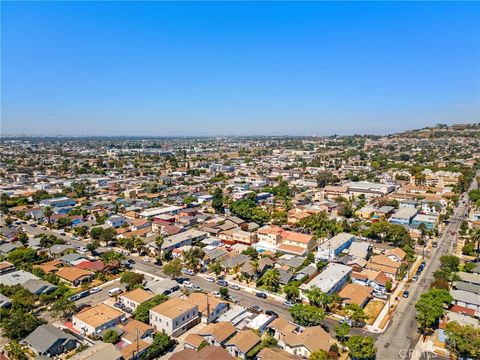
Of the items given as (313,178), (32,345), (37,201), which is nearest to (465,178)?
(313,178)

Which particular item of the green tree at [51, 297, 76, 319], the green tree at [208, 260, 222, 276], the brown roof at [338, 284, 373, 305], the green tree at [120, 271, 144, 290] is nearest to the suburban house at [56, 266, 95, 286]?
the green tree at [120, 271, 144, 290]

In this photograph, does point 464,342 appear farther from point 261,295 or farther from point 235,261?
point 235,261

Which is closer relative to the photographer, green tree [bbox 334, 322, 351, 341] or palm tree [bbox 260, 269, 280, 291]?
green tree [bbox 334, 322, 351, 341]

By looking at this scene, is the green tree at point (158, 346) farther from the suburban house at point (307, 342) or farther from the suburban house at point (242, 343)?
the suburban house at point (307, 342)

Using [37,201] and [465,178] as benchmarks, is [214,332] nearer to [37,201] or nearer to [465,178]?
[37,201]

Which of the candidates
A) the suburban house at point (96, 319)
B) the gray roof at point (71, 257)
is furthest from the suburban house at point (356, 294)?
the gray roof at point (71, 257)

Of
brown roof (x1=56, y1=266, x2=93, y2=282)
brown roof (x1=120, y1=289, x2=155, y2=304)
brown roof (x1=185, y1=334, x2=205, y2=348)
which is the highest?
brown roof (x1=120, y1=289, x2=155, y2=304)

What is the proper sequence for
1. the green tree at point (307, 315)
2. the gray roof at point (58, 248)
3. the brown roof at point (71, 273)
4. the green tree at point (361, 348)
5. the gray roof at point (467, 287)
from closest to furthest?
1. the green tree at point (361, 348)
2. the green tree at point (307, 315)
3. the gray roof at point (467, 287)
4. the brown roof at point (71, 273)
5. the gray roof at point (58, 248)

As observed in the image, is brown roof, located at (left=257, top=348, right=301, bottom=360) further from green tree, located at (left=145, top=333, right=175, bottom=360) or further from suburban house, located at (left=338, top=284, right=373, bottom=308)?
suburban house, located at (left=338, top=284, right=373, bottom=308)
